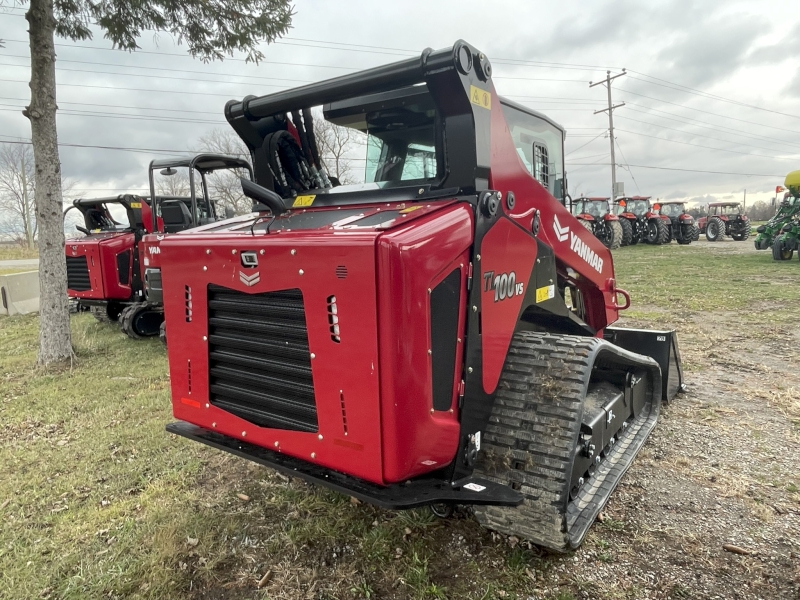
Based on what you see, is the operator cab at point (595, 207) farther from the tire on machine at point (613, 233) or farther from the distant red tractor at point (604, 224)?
the tire on machine at point (613, 233)

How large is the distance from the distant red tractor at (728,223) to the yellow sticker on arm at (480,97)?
28.5 meters

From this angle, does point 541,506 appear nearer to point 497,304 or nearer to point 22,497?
point 497,304

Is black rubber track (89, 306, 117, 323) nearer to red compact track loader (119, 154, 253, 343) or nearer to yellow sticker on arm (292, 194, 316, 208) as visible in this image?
red compact track loader (119, 154, 253, 343)

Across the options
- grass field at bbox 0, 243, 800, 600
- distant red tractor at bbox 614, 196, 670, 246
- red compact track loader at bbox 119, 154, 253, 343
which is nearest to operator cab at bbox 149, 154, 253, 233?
red compact track loader at bbox 119, 154, 253, 343

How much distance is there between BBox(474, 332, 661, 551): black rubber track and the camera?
2350 mm

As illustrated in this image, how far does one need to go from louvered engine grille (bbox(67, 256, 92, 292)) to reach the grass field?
4814 millimetres

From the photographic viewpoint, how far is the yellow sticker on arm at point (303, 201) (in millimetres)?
3014

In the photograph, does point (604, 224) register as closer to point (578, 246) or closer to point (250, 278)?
point (578, 246)

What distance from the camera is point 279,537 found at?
2.84 metres

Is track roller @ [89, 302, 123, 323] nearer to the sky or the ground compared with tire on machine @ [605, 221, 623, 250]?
nearer to the ground

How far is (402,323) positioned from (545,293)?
4.52ft

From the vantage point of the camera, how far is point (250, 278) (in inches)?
94.2

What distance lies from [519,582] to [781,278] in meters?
12.6

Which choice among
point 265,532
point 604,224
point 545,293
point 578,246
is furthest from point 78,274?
point 604,224
